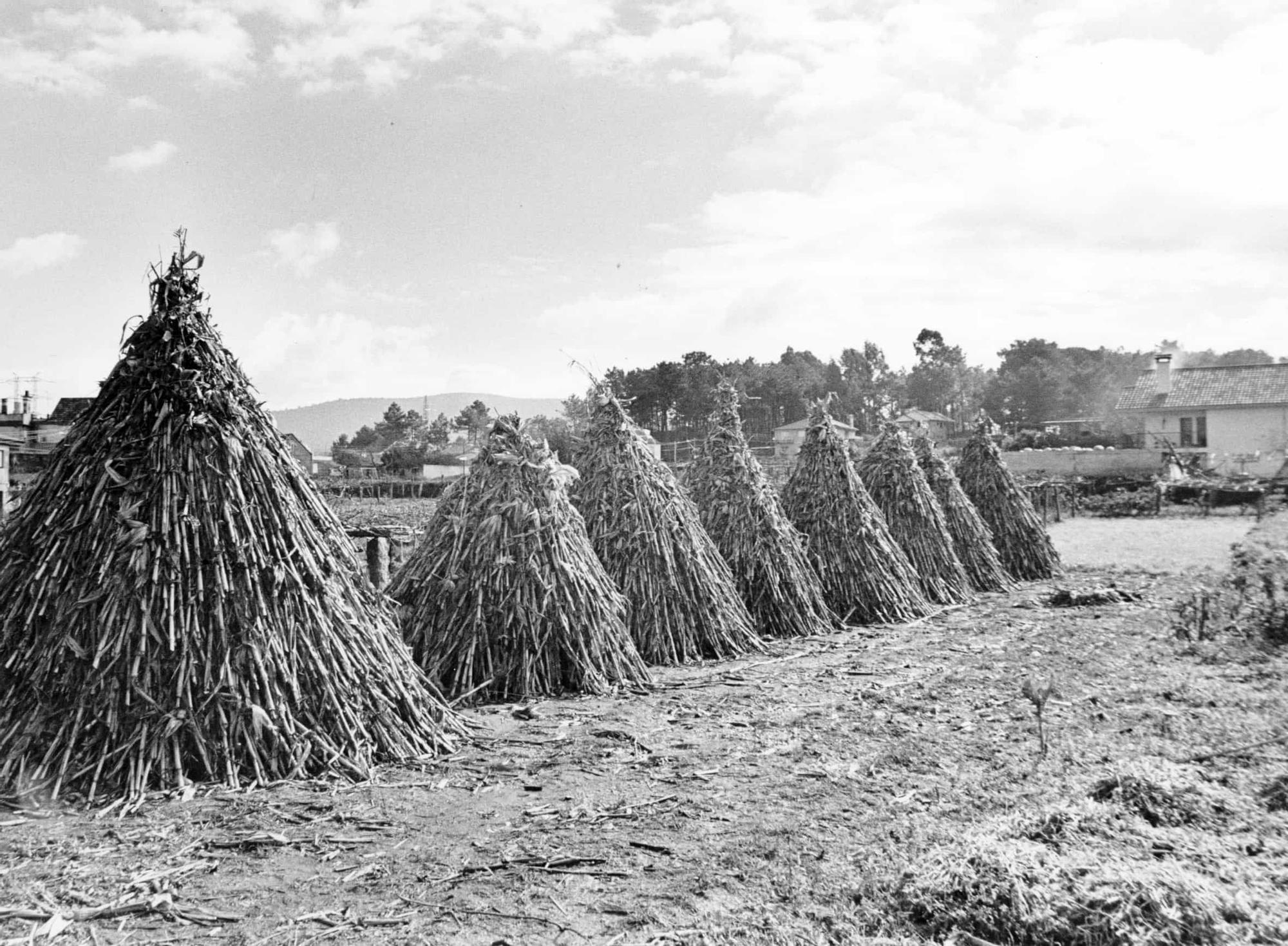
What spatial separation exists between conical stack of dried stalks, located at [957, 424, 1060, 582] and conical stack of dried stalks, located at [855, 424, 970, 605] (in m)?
2.36

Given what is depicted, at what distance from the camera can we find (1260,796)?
4.70 meters

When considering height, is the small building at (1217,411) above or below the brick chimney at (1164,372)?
below

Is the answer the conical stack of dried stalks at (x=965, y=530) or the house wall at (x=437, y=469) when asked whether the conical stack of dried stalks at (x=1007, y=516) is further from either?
the house wall at (x=437, y=469)

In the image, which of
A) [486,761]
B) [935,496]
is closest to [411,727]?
[486,761]

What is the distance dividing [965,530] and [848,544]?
11.0 feet

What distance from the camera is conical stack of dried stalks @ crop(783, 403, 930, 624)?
11.6 m

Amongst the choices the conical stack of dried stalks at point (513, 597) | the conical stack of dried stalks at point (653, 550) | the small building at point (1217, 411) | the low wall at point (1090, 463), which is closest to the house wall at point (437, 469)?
the low wall at point (1090, 463)

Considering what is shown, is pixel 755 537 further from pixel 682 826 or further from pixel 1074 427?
pixel 1074 427

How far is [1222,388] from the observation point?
4072 cm

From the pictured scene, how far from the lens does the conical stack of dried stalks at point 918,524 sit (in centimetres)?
1295

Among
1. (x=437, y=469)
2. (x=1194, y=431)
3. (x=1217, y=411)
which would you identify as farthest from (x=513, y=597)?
(x=437, y=469)

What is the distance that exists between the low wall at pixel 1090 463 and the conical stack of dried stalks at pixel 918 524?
2267 centimetres

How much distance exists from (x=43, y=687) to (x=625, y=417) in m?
5.61

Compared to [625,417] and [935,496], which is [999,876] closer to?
[625,417]
